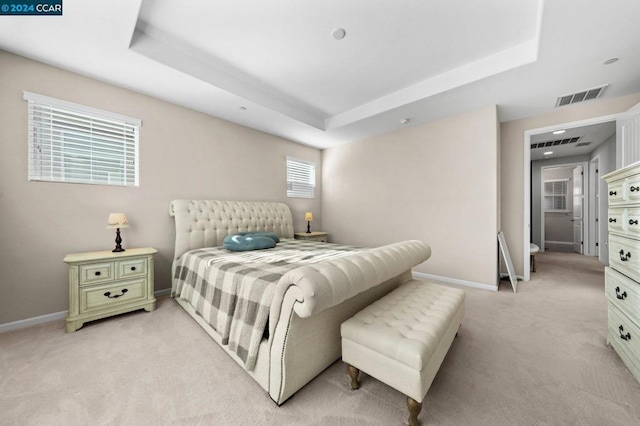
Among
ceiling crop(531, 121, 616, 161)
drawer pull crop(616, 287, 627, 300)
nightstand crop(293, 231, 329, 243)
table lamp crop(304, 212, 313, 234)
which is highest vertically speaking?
ceiling crop(531, 121, 616, 161)

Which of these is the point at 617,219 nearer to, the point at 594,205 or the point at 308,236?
the point at 308,236

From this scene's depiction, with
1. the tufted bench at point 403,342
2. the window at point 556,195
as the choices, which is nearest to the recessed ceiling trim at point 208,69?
the tufted bench at point 403,342

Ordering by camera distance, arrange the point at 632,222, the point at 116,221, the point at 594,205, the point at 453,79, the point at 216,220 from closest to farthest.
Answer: the point at 632,222, the point at 116,221, the point at 453,79, the point at 216,220, the point at 594,205

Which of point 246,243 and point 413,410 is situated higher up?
point 246,243

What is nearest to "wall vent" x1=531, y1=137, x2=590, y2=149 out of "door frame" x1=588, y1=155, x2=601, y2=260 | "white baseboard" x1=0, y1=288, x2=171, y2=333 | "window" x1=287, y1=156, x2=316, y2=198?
"door frame" x1=588, y1=155, x2=601, y2=260

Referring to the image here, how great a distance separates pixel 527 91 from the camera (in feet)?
9.96

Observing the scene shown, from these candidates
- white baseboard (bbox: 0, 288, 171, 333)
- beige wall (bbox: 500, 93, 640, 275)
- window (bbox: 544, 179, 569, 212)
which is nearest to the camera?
white baseboard (bbox: 0, 288, 171, 333)

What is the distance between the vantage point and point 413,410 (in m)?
1.23

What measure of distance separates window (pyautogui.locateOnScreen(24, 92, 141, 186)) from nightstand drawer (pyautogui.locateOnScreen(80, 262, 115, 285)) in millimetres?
1032

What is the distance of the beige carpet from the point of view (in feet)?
4.35

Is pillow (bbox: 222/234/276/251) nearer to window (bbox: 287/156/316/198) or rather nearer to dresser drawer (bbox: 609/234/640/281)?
window (bbox: 287/156/316/198)

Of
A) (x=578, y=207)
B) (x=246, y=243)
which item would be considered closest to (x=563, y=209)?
(x=578, y=207)

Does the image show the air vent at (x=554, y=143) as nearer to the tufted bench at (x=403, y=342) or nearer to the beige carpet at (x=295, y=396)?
the beige carpet at (x=295, y=396)

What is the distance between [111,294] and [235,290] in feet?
5.61
